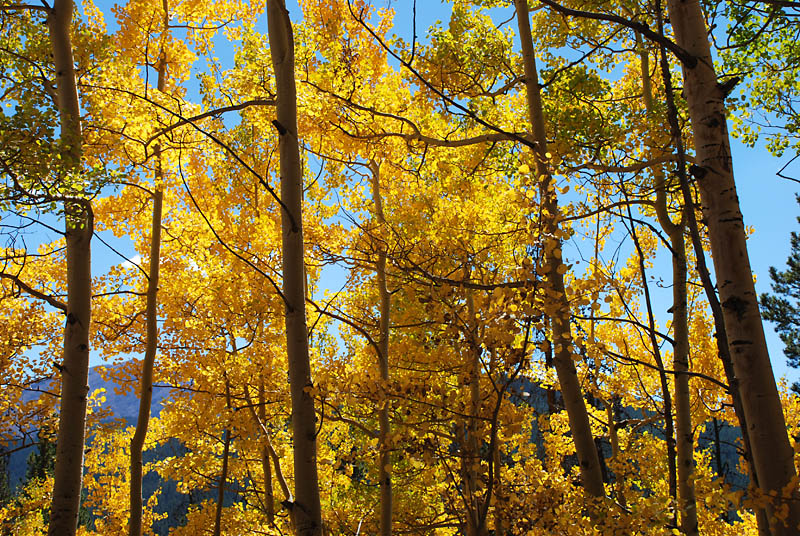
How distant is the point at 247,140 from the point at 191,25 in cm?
167

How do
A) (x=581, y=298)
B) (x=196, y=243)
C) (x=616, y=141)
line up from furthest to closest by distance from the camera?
(x=196, y=243) → (x=616, y=141) → (x=581, y=298)

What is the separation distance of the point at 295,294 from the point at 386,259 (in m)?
3.44

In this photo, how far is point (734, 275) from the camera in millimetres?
1540

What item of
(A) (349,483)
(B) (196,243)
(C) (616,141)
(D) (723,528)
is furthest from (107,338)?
(D) (723,528)

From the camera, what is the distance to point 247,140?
287 inches

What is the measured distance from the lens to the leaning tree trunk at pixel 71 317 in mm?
2920

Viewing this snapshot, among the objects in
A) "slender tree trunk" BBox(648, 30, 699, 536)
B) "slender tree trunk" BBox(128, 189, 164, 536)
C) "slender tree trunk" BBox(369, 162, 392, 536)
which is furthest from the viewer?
"slender tree trunk" BBox(128, 189, 164, 536)

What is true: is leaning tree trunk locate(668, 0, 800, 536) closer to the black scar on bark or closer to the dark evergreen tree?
the black scar on bark

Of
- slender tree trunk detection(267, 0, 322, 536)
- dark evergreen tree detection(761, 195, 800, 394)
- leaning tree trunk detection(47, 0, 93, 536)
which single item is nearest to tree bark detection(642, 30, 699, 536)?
slender tree trunk detection(267, 0, 322, 536)

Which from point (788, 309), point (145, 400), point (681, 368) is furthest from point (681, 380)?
point (788, 309)

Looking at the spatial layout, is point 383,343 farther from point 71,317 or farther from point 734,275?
point 734,275

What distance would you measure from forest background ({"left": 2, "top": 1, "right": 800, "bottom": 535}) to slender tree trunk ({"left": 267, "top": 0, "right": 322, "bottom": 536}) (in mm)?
18

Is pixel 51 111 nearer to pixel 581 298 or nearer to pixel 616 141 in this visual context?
pixel 581 298

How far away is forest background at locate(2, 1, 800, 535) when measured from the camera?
2590 mm
